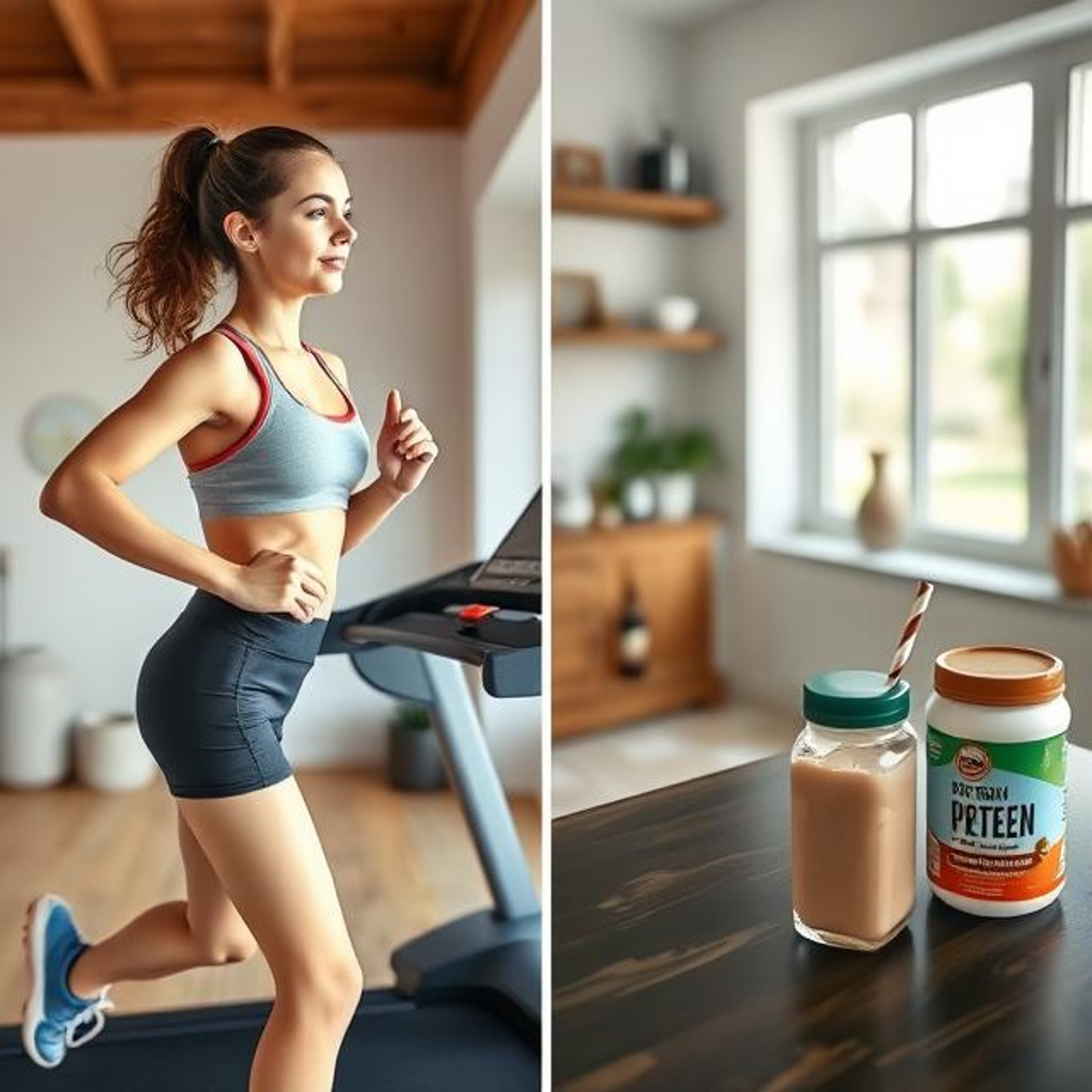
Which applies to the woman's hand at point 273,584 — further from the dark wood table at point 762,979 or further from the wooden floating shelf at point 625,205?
the wooden floating shelf at point 625,205

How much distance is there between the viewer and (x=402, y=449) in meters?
0.73

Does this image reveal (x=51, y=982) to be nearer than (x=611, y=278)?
Yes

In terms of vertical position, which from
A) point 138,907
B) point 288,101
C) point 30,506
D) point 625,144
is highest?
point 625,144

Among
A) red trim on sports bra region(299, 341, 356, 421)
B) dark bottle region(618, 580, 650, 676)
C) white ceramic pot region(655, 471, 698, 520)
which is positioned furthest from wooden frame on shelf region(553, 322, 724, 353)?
red trim on sports bra region(299, 341, 356, 421)

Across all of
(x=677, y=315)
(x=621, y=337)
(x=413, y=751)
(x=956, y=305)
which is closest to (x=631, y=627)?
(x=621, y=337)

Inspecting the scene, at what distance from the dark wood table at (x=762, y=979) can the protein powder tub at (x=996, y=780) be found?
0.02 m

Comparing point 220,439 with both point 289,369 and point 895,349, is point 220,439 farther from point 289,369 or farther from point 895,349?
point 895,349

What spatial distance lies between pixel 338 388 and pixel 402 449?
67 millimetres

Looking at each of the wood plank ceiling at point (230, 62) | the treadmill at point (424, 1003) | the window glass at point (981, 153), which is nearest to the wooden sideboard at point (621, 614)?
the treadmill at point (424, 1003)

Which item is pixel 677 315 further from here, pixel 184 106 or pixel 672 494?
pixel 672 494

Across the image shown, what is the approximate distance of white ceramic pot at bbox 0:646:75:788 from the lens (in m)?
0.78

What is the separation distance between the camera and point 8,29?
0.74 m

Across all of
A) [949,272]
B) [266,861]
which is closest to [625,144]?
[949,272]

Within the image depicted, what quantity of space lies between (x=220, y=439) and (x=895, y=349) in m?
0.67
